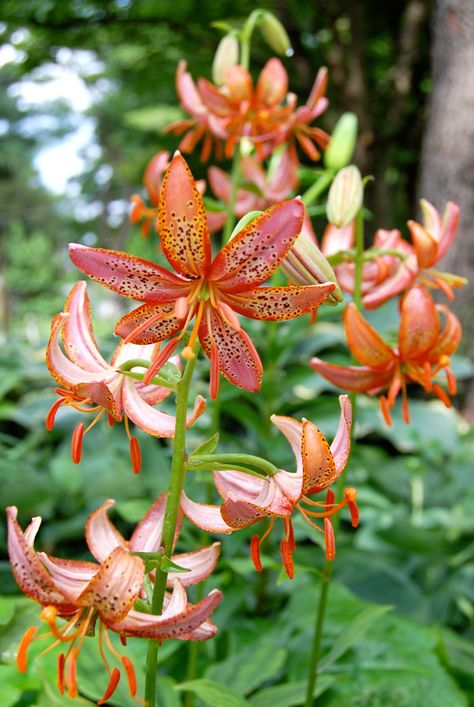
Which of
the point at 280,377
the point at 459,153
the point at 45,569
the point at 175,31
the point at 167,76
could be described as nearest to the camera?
the point at 45,569

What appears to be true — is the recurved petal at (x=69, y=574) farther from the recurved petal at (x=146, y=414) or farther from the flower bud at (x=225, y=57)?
the flower bud at (x=225, y=57)

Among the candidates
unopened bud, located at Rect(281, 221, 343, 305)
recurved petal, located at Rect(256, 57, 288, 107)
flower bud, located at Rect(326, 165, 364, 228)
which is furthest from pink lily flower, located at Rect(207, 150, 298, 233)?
unopened bud, located at Rect(281, 221, 343, 305)

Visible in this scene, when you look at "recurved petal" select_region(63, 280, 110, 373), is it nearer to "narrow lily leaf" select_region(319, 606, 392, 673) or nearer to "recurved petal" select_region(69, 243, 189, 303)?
"recurved petal" select_region(69, 243, 189, 303)

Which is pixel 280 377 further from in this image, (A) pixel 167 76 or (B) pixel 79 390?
(A) pixel 167 76

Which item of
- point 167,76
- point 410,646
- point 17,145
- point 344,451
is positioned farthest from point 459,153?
point 17,145

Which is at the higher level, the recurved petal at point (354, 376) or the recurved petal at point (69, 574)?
the recurved petal at point (69, 574)

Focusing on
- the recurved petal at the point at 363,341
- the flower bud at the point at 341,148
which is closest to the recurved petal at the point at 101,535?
the recurved petal at the point at 363,341
